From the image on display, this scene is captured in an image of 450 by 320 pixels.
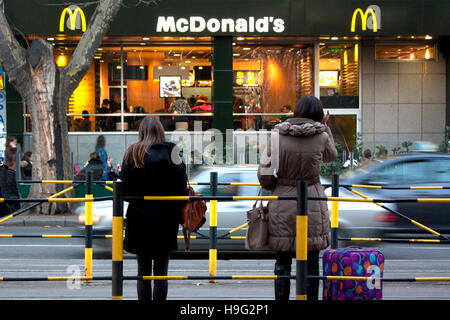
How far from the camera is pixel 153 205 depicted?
18.6ft

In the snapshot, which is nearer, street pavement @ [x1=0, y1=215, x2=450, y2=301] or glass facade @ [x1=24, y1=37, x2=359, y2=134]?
street pavement @ [x1=0, y1=215, x2=450, y2=301]

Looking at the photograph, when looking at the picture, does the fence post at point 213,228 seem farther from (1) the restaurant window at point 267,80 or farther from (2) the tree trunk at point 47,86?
(1) the restaurant window at point 267,80

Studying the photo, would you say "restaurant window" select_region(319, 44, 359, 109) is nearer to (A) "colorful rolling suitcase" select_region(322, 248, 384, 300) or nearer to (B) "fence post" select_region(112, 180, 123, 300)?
(A) "colorful rolling suitcase" select_region(322, 248, 384, 300)

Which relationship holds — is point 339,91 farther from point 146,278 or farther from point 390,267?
point 146,278

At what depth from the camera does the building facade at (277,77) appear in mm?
21656

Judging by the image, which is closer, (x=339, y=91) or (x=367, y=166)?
(x=367, y=166)

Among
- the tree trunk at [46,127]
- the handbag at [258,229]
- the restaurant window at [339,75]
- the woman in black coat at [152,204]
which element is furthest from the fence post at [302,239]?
the restaurant window at [339,75]

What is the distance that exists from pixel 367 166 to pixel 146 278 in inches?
272

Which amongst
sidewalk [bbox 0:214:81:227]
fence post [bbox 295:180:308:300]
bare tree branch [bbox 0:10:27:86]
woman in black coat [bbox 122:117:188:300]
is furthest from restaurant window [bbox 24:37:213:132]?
fence post [bbox 295:180:308:300]

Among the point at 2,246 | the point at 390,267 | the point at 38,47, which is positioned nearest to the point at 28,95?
the point at 38,47

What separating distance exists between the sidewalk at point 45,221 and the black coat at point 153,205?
33.8ft

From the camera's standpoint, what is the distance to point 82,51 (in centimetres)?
1672

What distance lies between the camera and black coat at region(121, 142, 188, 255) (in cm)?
568

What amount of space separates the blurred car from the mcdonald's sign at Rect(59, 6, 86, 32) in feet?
39.5
